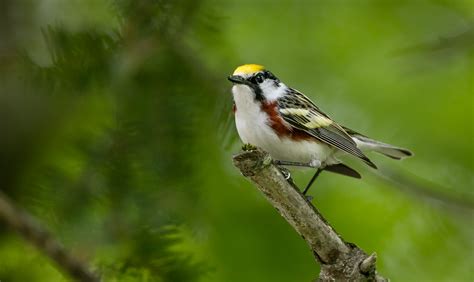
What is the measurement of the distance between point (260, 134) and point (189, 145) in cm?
70

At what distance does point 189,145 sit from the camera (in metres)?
2.21

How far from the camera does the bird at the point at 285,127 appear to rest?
2.88m

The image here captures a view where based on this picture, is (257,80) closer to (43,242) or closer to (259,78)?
(259,78)

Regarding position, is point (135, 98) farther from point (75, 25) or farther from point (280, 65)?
point (280, 65)

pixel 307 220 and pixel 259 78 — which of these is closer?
pixel 307 220

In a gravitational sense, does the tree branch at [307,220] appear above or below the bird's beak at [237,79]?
below

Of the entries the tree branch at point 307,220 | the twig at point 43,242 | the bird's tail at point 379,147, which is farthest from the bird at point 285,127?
the twig at point 43,242

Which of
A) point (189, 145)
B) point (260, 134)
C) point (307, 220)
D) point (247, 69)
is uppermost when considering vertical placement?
point (247, 69)

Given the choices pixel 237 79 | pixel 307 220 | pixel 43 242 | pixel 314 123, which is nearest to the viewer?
pixel 43 242

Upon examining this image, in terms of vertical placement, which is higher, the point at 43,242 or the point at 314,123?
the point at 314,123

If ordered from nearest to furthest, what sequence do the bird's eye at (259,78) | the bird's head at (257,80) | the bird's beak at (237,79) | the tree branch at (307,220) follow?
the tree branch at (307,220) → the bird's beak at (237,79) → the bird's head at (257,80) → the bird's eye at (259,78)

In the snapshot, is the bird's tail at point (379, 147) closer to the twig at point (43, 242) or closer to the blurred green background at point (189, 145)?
the blurred green background at point (189, 145)

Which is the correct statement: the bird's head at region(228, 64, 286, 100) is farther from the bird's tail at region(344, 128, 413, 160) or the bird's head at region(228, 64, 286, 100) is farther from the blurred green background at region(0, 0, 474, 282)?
the bird's tail at region(344, 128, 413, 160)

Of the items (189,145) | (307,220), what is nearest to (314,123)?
(189,145)
